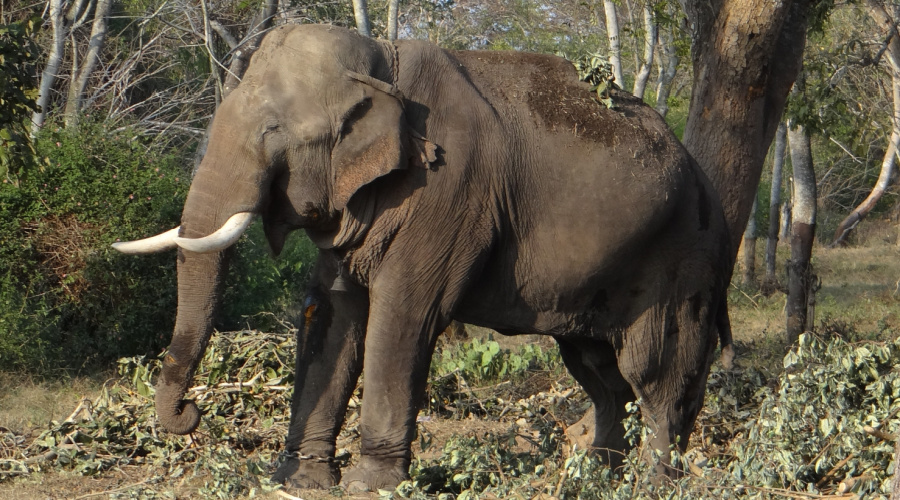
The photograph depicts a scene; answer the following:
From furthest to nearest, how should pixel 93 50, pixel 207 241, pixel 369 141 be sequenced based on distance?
1. pixel 93 50
2. pixel 369 141
3. pixel 207 241

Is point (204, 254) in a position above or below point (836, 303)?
above

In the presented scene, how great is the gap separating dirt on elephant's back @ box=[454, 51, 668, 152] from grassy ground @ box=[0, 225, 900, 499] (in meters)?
2.19

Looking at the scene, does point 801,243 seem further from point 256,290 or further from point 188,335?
point 188,335

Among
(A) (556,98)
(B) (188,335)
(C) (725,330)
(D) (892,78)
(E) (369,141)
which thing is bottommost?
(B) (188,335)

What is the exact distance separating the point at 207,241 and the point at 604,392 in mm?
2798

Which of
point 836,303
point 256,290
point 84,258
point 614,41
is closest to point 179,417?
point 84,258

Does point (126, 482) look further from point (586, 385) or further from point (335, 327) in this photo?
point (586, 385)

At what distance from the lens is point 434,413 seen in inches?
325

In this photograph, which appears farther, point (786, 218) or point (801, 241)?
point (786, 218)

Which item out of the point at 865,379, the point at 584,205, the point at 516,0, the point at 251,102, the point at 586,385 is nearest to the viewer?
the point at 251,102

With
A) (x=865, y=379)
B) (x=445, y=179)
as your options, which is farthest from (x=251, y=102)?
(x=865, y=379)

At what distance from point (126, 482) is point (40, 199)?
12.9ft

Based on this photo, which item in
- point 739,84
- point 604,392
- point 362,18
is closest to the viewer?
point 604,392

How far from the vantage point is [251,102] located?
5.00 meters
